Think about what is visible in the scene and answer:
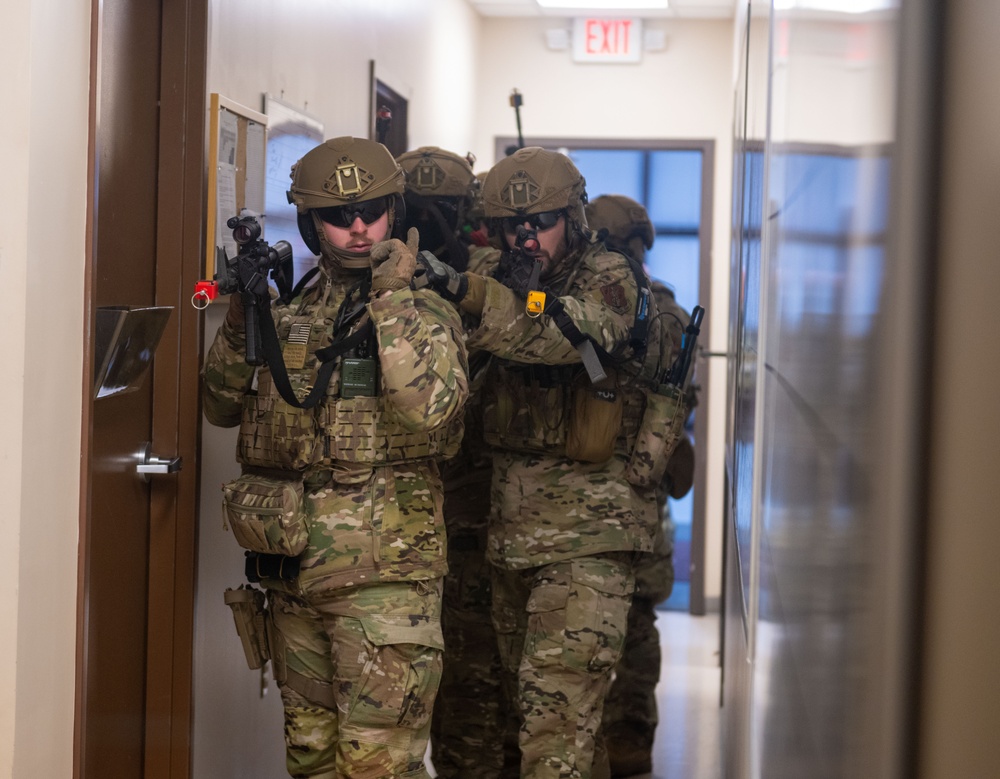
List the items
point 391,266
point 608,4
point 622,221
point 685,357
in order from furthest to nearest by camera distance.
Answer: point 608,4
point 622,221
point 685,357
point 391,266

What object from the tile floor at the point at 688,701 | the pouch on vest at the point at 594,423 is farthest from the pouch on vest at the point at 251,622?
the tile floor at the point at 688,701

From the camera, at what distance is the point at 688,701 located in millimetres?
4664

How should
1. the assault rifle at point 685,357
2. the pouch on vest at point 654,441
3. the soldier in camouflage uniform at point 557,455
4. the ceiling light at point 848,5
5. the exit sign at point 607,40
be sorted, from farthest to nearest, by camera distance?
the exit sign at point 607,40 < the assault rifle at point 685,357 < the pouch on vest at point 654,441 < the soldier in camouflage uniform at point 557,455 < the ceiling light at point 848,5

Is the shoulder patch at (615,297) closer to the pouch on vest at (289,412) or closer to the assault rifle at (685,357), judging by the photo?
the assault rifle at (685,357)

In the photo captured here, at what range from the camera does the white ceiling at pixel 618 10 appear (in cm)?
593

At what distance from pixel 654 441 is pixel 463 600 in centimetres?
80

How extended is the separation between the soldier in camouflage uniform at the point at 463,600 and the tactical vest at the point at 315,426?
875 mm

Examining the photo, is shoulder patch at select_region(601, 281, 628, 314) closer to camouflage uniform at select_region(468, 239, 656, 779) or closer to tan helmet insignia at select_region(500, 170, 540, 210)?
camouflage uniform at select_region(468, 239, 656, 779)

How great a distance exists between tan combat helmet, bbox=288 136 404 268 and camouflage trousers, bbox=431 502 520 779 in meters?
1.19

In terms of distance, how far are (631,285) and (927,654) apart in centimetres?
240

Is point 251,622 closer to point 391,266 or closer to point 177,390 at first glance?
→ point 177,390

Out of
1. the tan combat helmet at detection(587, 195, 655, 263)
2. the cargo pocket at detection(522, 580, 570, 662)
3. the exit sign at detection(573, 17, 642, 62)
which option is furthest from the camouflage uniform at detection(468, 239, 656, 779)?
the exit sign at detection(573, 17, 642, 62)

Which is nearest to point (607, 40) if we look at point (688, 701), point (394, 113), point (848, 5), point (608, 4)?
point (608, 4)

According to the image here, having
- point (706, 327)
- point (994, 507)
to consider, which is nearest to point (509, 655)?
point (994, 507)
